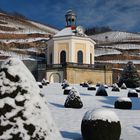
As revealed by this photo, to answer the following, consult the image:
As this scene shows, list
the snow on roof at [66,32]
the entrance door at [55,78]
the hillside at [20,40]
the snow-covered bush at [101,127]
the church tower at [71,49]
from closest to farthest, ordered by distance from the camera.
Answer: the snow-covered bush at [101,127]
the entrance door at [55,78]
the church tower at [71,49]
the snow on roof at [66,32]
the hillside at [20,40]

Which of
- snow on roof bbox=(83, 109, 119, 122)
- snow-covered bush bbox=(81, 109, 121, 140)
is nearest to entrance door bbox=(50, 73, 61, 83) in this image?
snow on roof bbox=(83, 109, 119, 122)

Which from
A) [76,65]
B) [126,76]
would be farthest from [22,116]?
[76,65]

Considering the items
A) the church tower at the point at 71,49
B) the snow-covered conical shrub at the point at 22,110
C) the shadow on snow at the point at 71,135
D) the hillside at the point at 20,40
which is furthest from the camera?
the hillside at the point at 20,40

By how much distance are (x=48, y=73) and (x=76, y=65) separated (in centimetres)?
374

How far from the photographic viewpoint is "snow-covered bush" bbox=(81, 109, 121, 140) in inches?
438

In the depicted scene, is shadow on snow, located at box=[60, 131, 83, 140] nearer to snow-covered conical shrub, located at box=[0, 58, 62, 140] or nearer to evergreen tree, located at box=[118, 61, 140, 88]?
snow-covered conical shrub, located at box=[0, 58, 62, 140]

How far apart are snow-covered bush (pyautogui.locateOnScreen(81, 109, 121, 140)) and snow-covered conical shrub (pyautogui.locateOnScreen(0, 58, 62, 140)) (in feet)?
15.7

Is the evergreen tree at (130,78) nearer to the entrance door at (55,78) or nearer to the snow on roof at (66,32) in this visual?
the entrance door at (55,78)

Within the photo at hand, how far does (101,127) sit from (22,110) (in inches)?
202

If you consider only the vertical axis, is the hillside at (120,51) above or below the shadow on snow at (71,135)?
above

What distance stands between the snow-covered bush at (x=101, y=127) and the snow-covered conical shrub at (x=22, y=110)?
479 cm

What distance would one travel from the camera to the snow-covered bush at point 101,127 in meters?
11.1

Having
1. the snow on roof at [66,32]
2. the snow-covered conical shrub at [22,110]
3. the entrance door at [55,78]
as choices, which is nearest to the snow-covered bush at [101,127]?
the snow-covered conical shrub at [22,110]

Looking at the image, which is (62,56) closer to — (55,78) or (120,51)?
(55,78)
